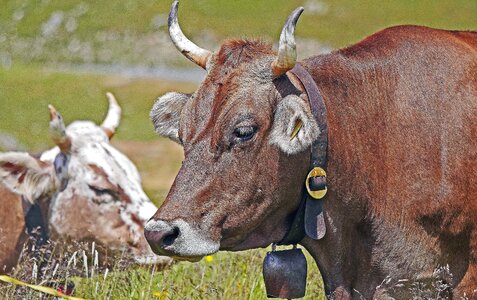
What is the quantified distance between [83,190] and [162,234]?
385 centimetres

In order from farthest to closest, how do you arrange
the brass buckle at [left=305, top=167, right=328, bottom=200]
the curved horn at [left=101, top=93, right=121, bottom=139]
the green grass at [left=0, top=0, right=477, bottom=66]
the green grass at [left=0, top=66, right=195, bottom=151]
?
the green grass at [left=0, top=0, right=477, bottom=66]
the green grass at [left=0, top=66, right=195, bottom=151]
the curved horn at [left=101, top=93, right=121, bottom=139]
the brass buckle at [left=305, top=167, right=328, bottom=200]

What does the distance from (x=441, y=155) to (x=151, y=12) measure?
68.0 m

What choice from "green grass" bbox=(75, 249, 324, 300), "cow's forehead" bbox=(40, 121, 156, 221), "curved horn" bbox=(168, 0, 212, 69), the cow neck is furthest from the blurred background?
the cow neck

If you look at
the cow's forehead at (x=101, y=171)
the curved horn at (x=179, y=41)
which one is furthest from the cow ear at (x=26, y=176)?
the curved horn at (x=179, y=41)

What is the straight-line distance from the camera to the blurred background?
1602 inches

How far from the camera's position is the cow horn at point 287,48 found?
5.78 m

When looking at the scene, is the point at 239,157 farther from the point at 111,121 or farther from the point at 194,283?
the point at 111,121

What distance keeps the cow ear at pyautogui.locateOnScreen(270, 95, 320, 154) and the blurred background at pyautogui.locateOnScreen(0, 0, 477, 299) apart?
26.9m

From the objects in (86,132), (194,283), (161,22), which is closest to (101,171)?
(86,132)

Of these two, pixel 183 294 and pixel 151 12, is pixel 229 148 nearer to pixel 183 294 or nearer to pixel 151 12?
pixel 183 294

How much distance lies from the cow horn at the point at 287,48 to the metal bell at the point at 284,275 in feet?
3.72

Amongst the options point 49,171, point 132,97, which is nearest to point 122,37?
point 132,97

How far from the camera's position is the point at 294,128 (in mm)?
5906

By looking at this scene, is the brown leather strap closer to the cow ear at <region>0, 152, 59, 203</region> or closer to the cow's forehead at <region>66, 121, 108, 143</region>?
the cow ear at <region>0, 152, 59, 203</region>
